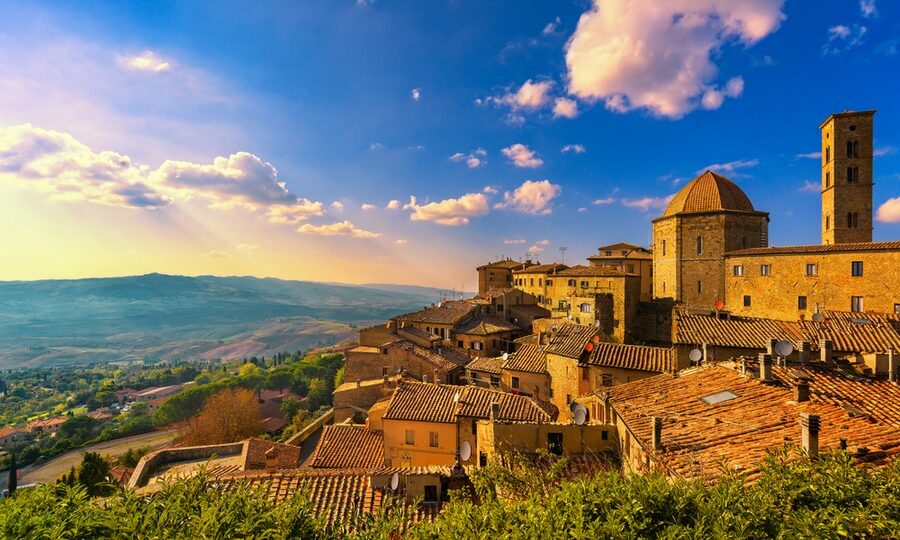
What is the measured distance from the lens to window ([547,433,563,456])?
14.3 meters

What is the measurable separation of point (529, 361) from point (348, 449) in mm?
13851

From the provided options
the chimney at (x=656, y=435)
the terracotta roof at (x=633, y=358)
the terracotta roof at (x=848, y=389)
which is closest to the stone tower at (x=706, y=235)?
the terracotta roof at (x=633, y=358)

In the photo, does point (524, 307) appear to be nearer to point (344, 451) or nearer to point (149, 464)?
point (344, 451)

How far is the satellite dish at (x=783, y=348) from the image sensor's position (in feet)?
48.6

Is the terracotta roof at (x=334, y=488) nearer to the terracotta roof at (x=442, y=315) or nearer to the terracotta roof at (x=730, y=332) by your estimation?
the terracotta roof at (x=730, y=332)

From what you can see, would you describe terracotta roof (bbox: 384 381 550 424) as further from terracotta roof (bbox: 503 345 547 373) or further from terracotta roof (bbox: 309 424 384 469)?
terracotta roof (bbox: 503 345 547 373)

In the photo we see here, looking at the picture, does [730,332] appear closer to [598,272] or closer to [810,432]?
[810,432]

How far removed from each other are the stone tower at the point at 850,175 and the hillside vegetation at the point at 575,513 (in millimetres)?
47190

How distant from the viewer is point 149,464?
18.0 m

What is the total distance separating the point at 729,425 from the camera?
10562 mm

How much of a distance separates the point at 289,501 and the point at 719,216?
44.6 meters

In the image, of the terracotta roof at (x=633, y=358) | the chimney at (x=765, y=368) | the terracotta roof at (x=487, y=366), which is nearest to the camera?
the chimney at (x=765, y=368)

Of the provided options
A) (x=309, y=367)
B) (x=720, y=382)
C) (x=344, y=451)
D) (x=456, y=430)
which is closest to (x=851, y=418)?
(x=720, y=382)

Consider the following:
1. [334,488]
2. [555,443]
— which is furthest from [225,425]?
[555,443]
